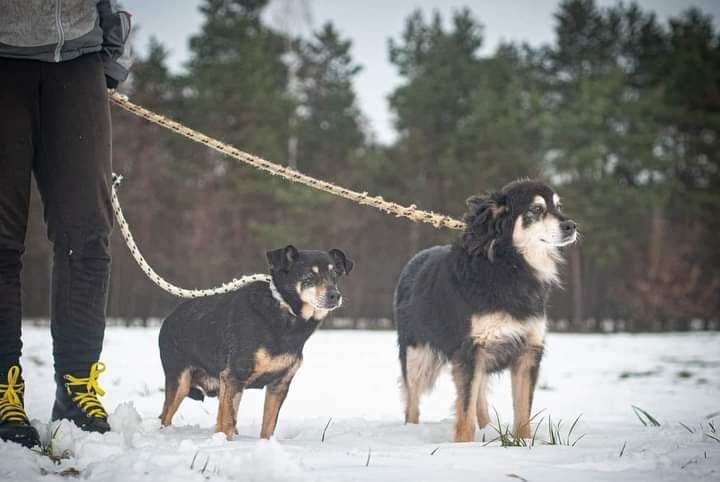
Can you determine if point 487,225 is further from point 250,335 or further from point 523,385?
point 250,335

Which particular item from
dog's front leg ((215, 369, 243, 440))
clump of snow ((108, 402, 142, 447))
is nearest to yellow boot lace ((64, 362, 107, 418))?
clump of snow ((108, 402, 142, 447))

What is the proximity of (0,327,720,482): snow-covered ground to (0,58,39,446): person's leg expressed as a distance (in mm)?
381

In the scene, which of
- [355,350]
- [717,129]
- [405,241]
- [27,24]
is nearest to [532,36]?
[717,129]

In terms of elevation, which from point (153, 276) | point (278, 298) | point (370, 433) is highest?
point (153, 276)

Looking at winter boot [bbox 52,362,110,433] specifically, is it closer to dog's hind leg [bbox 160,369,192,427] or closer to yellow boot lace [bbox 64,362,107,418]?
yellow boot lace [bbox 64,362,107,418]

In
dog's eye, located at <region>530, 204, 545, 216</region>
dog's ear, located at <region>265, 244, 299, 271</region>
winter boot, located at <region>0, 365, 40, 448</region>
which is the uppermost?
dog's eye, located at <region>530, 204, 545, 216</region>

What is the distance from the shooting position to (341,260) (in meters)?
5.09

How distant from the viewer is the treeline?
2402 cm

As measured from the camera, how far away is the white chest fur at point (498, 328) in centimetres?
415

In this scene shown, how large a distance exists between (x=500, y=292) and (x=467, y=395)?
0.68 metres

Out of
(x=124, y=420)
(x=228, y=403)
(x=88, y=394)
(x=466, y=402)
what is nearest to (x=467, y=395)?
(x=466, y=402)

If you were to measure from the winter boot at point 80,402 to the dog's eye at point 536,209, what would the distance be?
9.11 ft

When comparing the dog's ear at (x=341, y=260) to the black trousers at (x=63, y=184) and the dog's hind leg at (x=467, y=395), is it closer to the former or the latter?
the dog's hind leg at (x=467, y=395)

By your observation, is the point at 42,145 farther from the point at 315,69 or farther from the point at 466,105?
the point at 315,69
